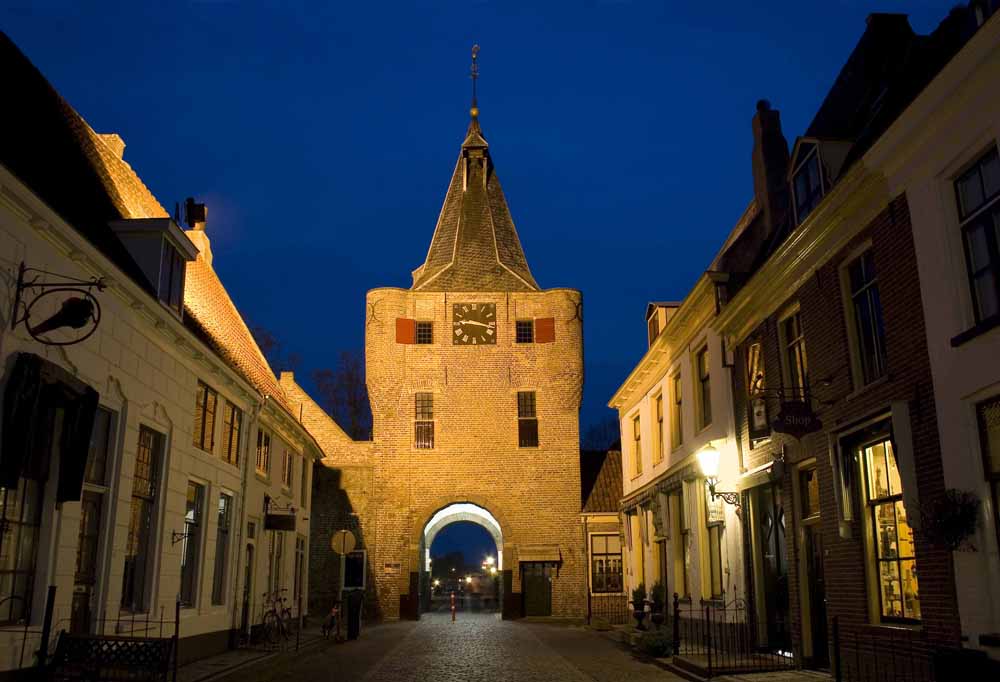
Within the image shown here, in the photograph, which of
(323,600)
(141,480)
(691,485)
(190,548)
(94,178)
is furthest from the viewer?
(323,600)

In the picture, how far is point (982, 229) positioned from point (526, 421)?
2645 cm

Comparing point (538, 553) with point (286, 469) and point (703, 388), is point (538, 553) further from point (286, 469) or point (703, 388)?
point (703, 388)

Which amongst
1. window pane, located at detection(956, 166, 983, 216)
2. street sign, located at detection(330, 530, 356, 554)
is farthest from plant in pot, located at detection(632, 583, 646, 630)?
window pane, located at detection(956, 166, 983, 216)

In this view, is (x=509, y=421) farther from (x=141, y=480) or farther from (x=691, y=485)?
(x=141, y=480)

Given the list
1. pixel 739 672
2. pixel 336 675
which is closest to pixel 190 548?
pixel 336 675

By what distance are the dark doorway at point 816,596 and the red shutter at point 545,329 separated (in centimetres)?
2219

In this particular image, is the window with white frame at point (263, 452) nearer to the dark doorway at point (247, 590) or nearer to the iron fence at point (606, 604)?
the dark doorway at point (247, 590)

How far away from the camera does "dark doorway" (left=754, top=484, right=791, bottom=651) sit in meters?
14.3

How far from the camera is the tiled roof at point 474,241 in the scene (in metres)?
36.8

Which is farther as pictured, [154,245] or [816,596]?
[154,245]

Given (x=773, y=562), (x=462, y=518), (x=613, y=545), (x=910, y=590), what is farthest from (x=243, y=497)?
(x=462, y=518)

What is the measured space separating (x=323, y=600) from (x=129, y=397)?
71.8 ft

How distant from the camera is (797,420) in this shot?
11844 millimetres

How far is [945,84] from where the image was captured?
8.67 m
